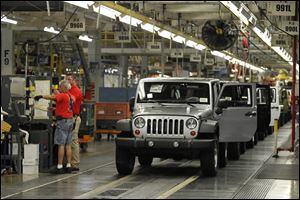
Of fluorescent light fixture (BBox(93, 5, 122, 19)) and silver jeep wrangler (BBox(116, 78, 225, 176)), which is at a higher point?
fluorescent light fixture (BBox(93, 5, 122, 19))

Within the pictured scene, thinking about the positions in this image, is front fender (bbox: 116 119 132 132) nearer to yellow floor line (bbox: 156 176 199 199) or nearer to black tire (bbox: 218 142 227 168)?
yellow floor line (bbox: 156 176 199 199)

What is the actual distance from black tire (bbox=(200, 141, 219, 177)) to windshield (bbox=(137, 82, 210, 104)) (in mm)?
1305

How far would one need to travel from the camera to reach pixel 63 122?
1253cm

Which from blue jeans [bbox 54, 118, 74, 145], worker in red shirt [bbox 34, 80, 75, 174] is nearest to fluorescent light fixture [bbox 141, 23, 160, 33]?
worker in red shirt [bbox 34, 80, 75, 174]

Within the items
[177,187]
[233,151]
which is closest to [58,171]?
[177,187]

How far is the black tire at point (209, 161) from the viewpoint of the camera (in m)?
12.1

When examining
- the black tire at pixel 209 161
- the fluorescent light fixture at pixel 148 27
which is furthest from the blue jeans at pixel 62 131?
the fluorescent light fixture at pixel 148 27

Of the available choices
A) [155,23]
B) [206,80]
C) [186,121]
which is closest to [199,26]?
[155,23]

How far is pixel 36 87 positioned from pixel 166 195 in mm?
4291

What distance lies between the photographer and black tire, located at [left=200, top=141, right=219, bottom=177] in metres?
12.1

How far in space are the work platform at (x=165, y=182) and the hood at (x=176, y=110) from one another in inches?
49.8

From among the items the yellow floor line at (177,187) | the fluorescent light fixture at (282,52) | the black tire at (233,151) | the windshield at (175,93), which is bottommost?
the yellow floor line at (177,187)

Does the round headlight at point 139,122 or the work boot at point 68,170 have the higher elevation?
the round headlight at point 139,122

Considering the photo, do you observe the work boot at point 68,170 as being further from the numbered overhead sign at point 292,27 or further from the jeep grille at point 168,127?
the numbered overhead sign at point 292,27
